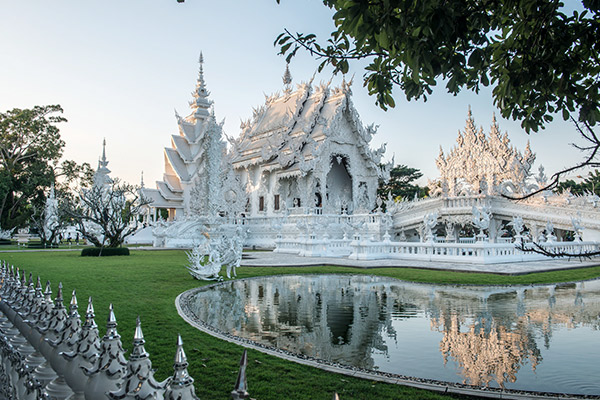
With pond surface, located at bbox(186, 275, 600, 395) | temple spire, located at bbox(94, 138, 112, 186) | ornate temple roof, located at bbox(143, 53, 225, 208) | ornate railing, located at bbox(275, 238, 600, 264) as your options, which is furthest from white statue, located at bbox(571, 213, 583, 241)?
temple spire, located at bbox(94, 138, 112, 186)

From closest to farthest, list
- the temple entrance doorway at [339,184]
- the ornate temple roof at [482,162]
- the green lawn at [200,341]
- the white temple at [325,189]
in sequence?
the green lawn at [200,341] < the white temple at [325,189] < the ornate temple roof at [482,162] < the temple entrance doorway at [339,184]

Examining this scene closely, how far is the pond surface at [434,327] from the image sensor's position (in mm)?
4703

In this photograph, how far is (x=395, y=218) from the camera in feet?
87.7

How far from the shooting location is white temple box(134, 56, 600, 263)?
76.3 feet

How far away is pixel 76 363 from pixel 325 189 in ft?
91.0

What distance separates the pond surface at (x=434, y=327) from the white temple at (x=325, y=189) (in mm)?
9045

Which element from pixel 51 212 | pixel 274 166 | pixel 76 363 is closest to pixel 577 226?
pixel 274 166

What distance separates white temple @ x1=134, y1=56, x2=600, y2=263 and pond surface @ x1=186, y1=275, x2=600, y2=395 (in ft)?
29.7

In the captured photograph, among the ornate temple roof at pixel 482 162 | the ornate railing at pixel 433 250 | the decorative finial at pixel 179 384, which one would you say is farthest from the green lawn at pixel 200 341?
the ornate temple roof at pixel 482 162

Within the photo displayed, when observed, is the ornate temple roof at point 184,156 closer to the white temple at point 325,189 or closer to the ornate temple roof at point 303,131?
the white temple at point 325,189

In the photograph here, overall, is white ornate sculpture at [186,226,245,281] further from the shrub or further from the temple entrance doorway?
the temple entrance doorway

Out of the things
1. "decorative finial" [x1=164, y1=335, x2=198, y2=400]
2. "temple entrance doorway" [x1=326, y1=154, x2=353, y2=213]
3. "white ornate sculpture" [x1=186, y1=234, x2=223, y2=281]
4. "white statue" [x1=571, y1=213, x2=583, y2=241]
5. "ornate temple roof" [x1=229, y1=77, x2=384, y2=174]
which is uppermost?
"ornate temple roof" [x1=229, y1=77, x2=384, y2=174]

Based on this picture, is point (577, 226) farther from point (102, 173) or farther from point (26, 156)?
point (26, 156)

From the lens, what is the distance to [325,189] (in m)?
30.0
